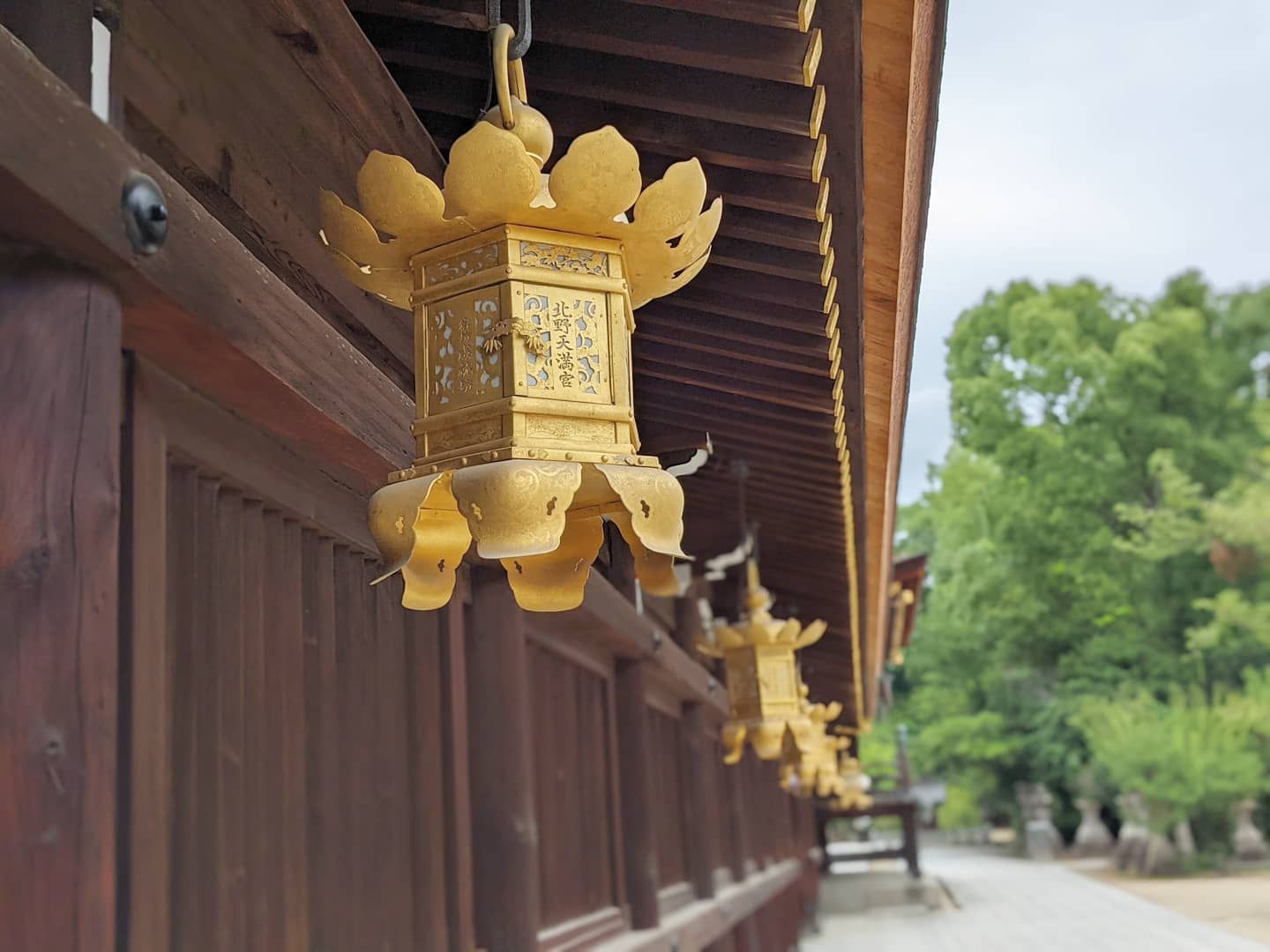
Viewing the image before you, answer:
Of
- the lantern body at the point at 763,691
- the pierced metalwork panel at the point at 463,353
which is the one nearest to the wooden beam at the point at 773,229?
the pierced metalwork panel at the point at 463,353

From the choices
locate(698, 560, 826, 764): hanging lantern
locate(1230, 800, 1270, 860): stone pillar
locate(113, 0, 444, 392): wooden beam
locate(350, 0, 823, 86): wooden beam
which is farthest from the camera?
locate(1230, 800, 1270, 860): stone pillar

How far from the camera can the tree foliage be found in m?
28.6

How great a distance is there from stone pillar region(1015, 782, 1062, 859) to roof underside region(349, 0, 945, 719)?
2791cm

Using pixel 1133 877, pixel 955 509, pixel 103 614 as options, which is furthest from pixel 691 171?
pixel 955 509

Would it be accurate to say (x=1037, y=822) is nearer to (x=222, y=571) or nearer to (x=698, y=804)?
(x=698, y=804)

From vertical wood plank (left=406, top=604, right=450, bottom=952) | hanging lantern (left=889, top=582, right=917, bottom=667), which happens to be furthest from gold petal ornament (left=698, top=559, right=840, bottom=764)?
hanging lantern (left=889, top=582, right=917, bottom=667)

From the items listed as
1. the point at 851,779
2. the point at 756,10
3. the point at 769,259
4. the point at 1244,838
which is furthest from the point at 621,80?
the point at 1244,838

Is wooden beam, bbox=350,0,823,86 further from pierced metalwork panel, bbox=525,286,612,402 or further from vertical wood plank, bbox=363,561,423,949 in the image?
vertical wood plank, bbox=363,561,423,949

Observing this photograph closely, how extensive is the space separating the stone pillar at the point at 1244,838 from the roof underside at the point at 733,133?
23583 mm

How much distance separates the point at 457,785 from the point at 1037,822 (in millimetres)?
29322

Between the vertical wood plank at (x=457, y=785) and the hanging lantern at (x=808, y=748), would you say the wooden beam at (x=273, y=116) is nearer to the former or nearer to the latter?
the vertical wood plank at (x=457, y=785)

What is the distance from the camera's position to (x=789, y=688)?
7.02 m

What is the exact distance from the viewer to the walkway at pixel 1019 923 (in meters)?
14.2

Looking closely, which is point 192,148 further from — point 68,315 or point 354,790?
point 354,790
